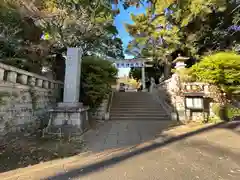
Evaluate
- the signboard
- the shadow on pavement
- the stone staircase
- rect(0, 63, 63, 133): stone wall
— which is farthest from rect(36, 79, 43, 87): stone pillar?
the signboard

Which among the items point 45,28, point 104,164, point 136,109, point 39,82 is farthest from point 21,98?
point 136,109

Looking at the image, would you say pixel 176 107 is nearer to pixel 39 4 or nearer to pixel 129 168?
pixel 129 168

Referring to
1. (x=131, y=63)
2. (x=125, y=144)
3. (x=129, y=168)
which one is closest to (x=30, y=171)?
(x=129, y=168)

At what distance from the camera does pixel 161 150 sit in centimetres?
343

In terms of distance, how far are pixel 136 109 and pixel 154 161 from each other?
5409mm

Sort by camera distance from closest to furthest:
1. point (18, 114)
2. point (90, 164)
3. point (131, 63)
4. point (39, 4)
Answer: point (90, 164) < point (18, 114) < point (39, 4) < point (131, 63)

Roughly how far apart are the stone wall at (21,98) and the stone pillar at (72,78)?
2.95ft

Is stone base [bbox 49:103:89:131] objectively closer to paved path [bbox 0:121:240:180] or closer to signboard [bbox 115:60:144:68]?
paved path [bbox 0:121:240:180]

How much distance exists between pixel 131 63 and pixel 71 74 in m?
9.72

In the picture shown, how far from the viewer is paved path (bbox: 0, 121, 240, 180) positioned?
2.37 meters

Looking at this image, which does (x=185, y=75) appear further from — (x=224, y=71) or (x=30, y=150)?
(x=30, y=150)

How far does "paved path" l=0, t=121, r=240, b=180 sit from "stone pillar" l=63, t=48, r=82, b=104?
164 cm

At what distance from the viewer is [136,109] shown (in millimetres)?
8266

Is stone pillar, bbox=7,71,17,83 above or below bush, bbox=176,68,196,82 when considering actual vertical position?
below
